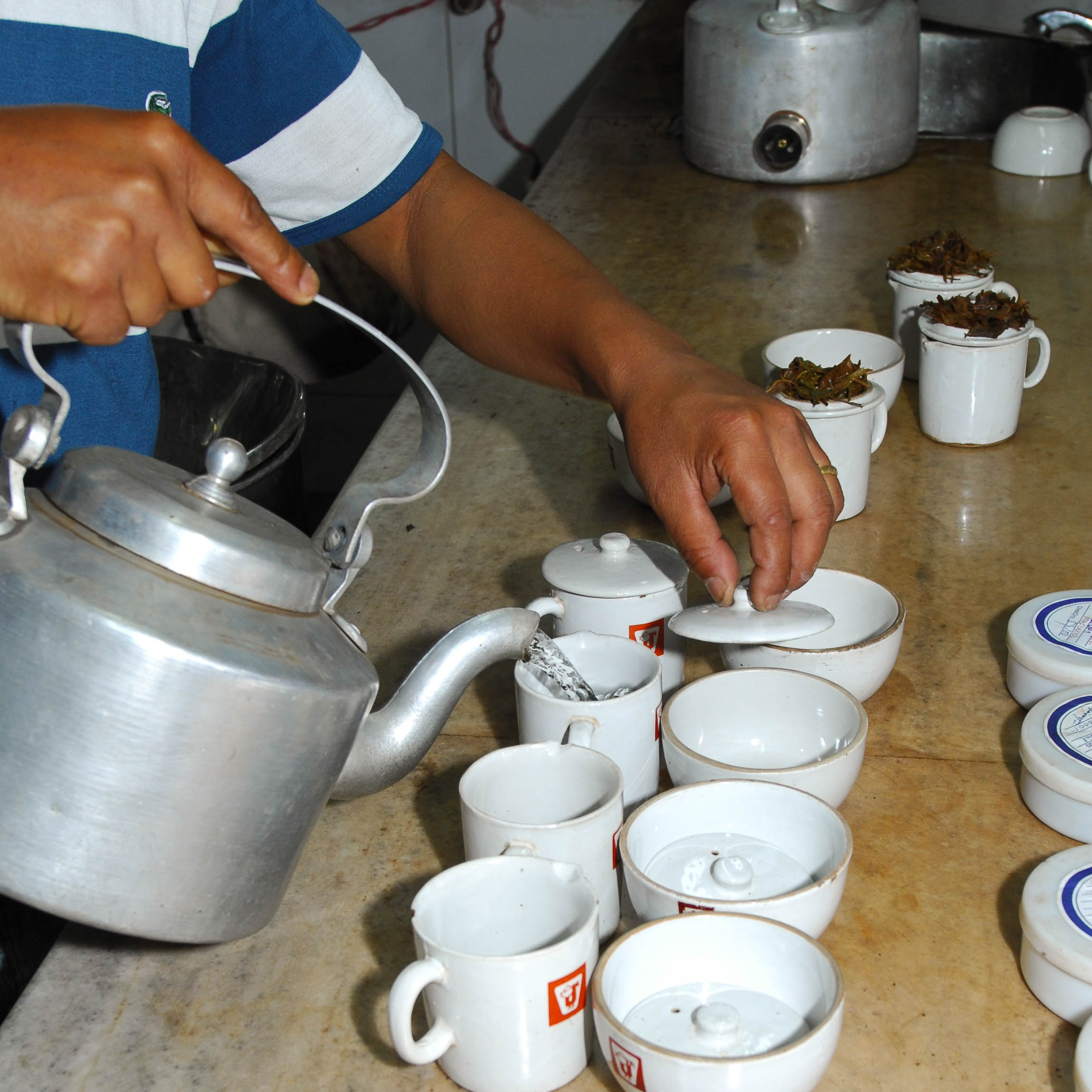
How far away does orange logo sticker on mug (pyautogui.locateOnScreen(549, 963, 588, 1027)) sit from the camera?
0.73m

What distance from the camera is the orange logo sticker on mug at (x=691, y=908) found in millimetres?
774

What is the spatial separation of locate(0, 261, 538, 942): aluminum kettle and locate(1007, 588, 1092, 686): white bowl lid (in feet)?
1.98

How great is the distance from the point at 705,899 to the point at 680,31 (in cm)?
308

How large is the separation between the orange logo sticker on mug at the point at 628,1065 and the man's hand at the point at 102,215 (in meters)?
0.47

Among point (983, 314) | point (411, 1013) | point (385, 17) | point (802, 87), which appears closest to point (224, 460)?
point (411, 1013)

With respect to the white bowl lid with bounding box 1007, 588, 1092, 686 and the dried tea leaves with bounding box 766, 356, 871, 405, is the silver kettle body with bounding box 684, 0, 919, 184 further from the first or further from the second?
the white bowl lid with bounding box 1007, 588, 1092, 686

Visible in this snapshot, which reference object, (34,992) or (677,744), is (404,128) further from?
(34,992)

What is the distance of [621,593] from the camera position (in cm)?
108

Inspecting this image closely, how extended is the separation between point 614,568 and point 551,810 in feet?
0.89

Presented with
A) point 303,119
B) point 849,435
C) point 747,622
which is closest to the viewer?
point 747,622

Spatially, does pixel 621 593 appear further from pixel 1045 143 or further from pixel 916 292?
pixel 1045 143

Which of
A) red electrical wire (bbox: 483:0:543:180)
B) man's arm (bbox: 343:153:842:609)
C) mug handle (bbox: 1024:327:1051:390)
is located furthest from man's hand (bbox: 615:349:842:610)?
red electrical wire (bbox: 483:0:543:180)

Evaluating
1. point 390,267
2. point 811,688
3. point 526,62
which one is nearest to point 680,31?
point 526,62

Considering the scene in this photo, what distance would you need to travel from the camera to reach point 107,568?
66 centimetres
